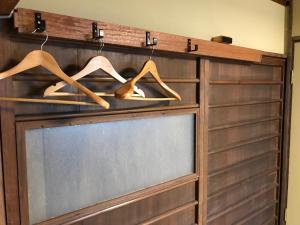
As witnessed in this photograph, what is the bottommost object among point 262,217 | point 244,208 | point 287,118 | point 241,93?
point 262,217

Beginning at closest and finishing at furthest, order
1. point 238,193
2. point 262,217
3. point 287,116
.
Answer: point 238,193 → point 262,217 → point 287,116

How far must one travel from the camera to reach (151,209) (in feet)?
5.53

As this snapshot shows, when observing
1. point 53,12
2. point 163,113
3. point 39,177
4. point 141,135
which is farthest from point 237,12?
point 39,177

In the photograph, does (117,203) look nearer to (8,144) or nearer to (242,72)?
(8,144)

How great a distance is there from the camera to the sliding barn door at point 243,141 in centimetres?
208

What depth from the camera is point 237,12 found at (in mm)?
2238

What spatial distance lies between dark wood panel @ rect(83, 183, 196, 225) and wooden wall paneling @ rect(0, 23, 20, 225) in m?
0.36

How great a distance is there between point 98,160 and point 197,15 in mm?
1173

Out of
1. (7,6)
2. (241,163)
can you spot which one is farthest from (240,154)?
(7,6)

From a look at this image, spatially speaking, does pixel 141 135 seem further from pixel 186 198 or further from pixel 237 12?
pixel 237 12

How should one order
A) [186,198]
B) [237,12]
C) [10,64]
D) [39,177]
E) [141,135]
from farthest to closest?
[237,12] < [186,198] < [141,135] < [39,177] < [10,64]

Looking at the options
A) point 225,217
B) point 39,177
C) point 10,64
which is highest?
point 10,64

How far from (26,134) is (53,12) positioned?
54cm

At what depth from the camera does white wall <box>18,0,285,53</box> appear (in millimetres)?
1376
